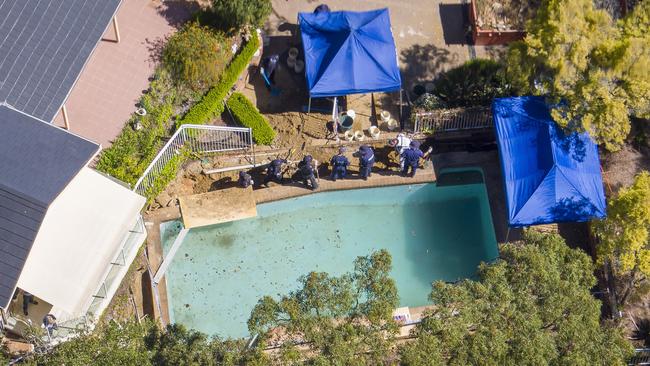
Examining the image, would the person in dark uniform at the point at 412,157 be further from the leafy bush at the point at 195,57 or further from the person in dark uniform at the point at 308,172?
the leafy bush at the point at 195,57

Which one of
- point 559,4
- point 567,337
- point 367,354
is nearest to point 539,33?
point 559,4

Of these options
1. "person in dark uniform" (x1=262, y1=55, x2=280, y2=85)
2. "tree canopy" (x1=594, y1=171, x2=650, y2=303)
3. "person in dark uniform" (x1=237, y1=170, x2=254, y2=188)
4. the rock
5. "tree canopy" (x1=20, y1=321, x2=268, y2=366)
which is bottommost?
"tree canopy" (x1=20, y1=321, x2=268, y2=366)

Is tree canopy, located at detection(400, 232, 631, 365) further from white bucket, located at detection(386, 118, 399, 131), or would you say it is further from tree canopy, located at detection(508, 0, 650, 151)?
white bucket, located at detection(386, 118, 399, 131)

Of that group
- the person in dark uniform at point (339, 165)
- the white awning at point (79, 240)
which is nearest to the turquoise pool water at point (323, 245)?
the person in dark uniform at point (339, 165)

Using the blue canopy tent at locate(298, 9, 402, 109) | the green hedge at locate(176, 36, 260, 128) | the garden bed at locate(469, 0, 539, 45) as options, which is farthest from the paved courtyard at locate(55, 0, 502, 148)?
the blue canopy tent at locate(298, 9, 402, 109)

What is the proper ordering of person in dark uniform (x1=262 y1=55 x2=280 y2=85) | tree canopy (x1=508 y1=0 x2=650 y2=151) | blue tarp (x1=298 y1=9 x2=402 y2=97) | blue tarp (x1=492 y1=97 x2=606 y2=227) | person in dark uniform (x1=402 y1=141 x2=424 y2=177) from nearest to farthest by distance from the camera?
1. tree canopy (x1=508 y1=0 x2=650 y2=151)
2. blue tarp (x1=492 y1=97 x2=606 y2=227)
3. person in dark uniform (x1=402 y1=141 x2=424 y2=177)
4. blue tarp (x1=298 y1=9 x2=402 y2=97)
5. person in dark uniform (x1=262 y1=55 x2=280 y2=85)
